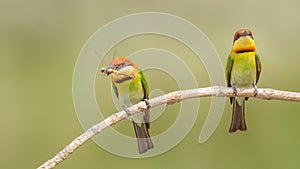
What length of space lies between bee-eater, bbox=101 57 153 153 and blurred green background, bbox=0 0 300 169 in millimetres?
4717

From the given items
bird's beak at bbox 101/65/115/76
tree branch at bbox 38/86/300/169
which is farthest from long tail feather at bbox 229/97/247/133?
bird's beak at bbox 101/65/115/76

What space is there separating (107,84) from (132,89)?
17.7 ft

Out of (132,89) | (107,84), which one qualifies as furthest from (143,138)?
(107,84)

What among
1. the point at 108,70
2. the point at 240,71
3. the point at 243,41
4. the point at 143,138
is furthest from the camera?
the point at 240,71

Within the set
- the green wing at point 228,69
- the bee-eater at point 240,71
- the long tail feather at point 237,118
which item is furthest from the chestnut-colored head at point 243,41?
the long tail feather at point 237,118

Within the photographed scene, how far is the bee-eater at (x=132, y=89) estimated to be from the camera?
2.04 m

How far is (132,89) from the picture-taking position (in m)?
2.35

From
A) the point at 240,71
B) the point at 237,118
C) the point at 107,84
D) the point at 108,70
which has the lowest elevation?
the point at 237,118

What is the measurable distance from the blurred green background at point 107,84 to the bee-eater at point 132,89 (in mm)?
4717

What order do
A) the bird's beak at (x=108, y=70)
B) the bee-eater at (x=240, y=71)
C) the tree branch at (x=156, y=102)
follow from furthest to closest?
the bee-eater at (x=240, y=71)
the bird's beak at (x=108, y=70)
the tree branch at (x=156, y=102)

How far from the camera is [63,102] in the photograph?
26.7 ft

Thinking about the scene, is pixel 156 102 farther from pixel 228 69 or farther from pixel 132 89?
pixel 228 69

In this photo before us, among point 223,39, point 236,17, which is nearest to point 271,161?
point 223,39

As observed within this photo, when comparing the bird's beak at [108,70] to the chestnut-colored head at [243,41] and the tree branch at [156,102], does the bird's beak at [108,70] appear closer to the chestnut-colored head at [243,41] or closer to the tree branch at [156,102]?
the tree branch at [156,102]
